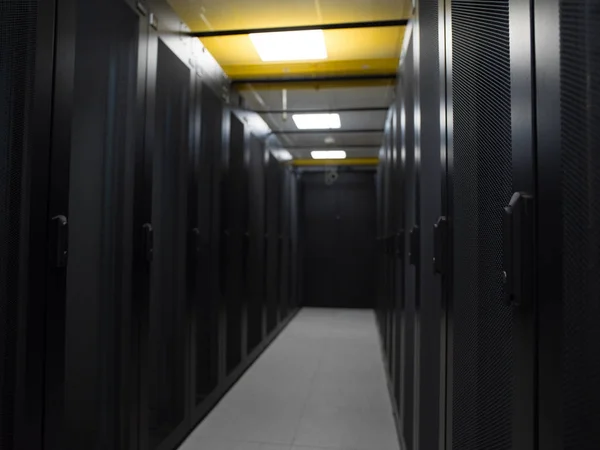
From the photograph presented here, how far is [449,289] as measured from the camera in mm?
1197

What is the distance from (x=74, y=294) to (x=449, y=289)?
5.05ft

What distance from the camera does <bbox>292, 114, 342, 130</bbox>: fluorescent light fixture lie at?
5.33 m

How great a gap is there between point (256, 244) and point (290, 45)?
79.6 inches

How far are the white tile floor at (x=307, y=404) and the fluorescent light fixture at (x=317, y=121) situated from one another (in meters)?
2.77

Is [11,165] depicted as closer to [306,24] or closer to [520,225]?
[520,225]

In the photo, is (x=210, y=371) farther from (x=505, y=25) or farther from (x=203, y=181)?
(x=505, y=25)

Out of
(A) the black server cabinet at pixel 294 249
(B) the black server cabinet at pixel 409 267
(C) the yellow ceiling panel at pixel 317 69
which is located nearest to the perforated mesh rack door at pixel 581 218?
(B) the black server cabinet at pixel 409 267

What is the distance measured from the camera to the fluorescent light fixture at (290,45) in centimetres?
326

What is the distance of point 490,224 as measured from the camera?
34.9 inches

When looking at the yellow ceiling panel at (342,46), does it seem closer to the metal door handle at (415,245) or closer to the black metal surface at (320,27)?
the black metal surface at (320,27)

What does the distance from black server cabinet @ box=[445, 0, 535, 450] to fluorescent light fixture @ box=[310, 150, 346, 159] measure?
20.2 ft

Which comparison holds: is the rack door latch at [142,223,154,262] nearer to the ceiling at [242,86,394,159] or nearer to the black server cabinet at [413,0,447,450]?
the black server cabinet at [413,0,447,450]

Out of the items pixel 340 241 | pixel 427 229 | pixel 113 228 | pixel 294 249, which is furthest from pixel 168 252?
pixel 340 241

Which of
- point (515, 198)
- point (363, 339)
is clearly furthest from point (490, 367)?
point (363, 339)
